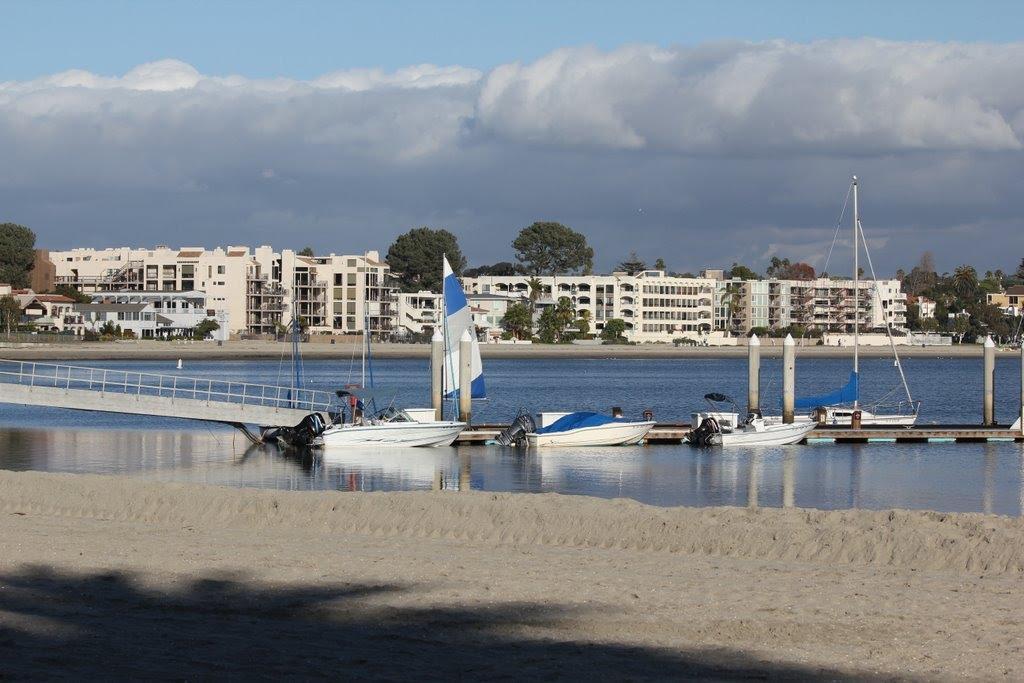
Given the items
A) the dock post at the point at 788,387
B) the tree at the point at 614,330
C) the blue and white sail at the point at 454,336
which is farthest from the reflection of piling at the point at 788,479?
the tree at the point at 614,330

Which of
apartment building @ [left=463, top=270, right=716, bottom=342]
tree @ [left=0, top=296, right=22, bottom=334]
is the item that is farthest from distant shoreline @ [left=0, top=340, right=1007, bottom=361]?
tree @ [left=0, top=296, right=22, bottom=334]

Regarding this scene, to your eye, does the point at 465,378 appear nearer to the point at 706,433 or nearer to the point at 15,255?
the point at 706,433

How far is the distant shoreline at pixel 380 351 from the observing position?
140738 mm

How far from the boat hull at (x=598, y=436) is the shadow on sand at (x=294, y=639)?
2645 cm

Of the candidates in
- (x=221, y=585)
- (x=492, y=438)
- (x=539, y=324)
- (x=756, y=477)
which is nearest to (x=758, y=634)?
(x=221, y=585)

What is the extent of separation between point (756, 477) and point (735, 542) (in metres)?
15.5

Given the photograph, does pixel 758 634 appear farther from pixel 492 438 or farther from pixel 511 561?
pixel 492 438

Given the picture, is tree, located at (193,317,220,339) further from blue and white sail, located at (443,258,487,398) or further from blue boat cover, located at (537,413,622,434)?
blue boat cover, located at (537,413,622,434)

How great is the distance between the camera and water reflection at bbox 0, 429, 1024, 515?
101 feet

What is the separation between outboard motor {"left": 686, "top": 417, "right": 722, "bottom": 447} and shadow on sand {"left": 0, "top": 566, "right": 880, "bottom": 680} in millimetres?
27684

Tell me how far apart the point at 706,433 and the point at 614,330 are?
148 m

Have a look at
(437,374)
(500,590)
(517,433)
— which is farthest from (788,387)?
(500,590)

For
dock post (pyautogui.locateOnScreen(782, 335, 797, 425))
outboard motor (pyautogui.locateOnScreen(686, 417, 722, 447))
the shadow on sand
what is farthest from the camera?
dock post (pyautogui.locateOnScreen(782, 335, 797, 425))

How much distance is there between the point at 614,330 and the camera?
189m
